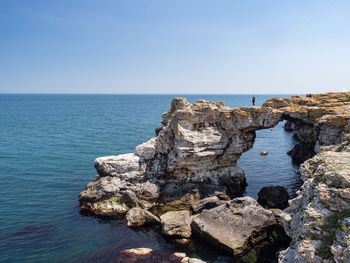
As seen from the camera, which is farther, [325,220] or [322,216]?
[322,216]

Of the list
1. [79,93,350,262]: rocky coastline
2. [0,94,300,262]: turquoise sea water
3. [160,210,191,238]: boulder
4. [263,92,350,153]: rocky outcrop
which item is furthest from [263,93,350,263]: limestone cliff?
[160,210,191,238]: boulder

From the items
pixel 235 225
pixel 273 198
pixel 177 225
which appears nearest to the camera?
pixel 235 225

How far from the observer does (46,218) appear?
28.0 metres

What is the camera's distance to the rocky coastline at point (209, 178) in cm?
2281

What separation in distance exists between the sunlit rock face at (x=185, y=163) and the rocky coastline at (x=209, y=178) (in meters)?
0.12

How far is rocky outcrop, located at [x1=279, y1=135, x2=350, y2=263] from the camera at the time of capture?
11438 mm

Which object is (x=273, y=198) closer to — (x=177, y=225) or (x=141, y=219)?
(x=177, y=225)

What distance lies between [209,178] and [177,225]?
9.70 m

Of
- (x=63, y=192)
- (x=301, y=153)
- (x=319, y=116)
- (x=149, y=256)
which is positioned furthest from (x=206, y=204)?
Answer: (x=301, y=153)

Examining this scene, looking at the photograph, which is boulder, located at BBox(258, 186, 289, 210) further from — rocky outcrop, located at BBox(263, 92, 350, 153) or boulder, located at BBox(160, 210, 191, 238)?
boulder, located at BBox(160, 210, 191, 238)

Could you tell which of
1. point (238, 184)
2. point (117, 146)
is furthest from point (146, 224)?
point (117, 146)

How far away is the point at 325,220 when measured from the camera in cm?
1242

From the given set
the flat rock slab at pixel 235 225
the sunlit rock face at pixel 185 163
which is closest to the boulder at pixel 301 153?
the sunlit rock face at pixel 185 163

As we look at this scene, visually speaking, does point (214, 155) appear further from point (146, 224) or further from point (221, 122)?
point (146, 224)
